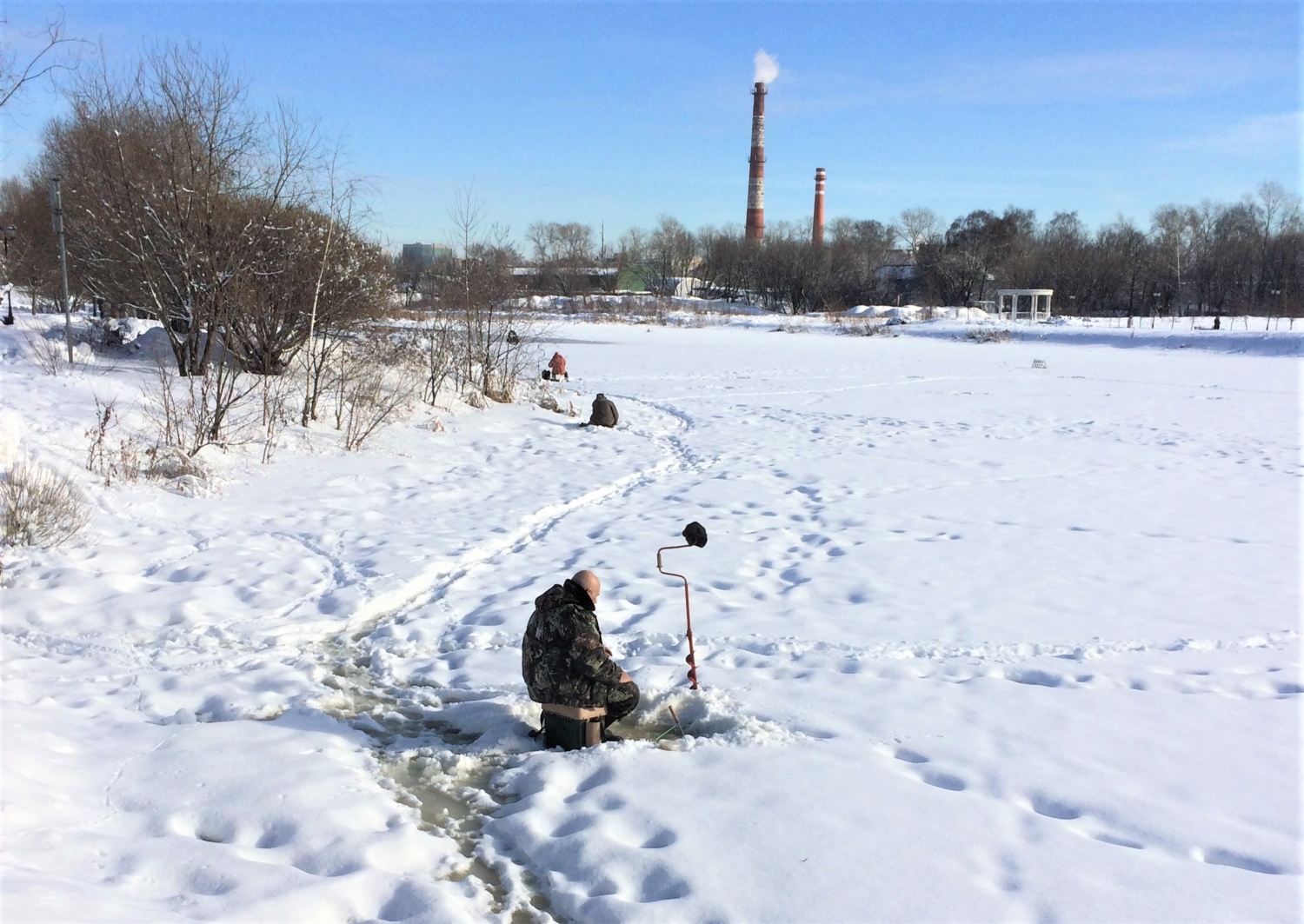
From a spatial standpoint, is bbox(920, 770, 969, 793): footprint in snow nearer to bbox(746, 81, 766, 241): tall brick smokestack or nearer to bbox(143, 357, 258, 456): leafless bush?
bbox(143, 357, 258, 456): leafless bush

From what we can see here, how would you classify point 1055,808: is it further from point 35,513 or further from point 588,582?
point 35,513

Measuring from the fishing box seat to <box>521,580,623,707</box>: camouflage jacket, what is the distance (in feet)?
0.14

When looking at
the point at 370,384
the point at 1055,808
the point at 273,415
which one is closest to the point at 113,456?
the point at 273,415

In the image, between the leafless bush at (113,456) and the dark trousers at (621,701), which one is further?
the leafless bush at (113,456)

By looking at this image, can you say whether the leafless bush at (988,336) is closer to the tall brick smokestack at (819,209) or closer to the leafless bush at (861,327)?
the leafless bush at (861,327)

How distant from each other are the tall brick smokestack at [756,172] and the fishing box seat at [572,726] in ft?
247

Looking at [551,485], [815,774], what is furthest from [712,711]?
[551,485]

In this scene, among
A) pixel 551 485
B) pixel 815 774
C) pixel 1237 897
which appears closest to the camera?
pixel 1237 897

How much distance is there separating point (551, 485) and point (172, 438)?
4.17 meters

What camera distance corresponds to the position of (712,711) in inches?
202

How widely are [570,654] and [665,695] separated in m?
0.97

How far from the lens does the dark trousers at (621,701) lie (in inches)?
185

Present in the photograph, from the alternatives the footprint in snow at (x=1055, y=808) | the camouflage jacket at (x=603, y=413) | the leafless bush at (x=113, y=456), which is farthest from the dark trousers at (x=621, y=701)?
the camouflage jacket at (x=603, y=413)

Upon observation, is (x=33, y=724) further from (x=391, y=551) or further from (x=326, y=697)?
(x=391, y=551)
